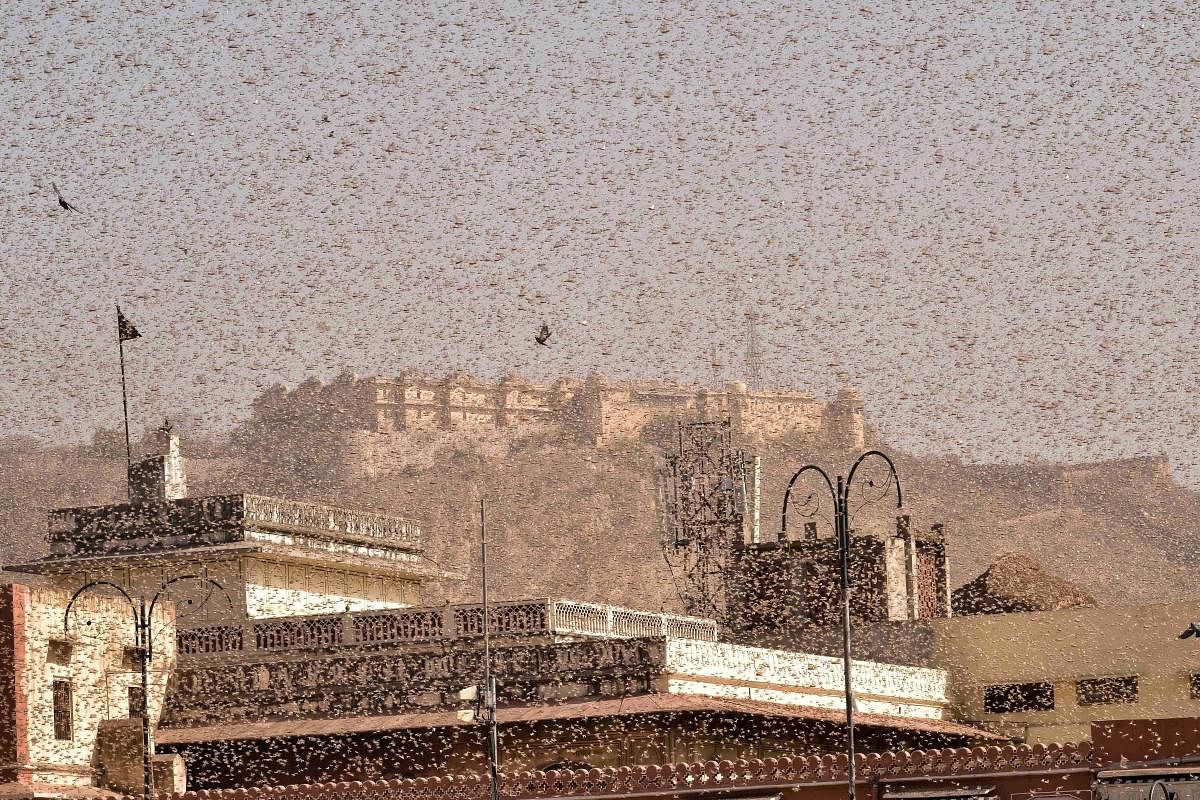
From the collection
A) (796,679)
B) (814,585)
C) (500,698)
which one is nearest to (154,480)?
(500,698)

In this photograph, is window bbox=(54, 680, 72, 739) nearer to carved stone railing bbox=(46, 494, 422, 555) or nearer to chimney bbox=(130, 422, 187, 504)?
carved stone railing bbox=(46, 494, 422, 555)

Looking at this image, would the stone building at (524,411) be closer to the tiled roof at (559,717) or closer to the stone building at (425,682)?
the stone building at (425,682)

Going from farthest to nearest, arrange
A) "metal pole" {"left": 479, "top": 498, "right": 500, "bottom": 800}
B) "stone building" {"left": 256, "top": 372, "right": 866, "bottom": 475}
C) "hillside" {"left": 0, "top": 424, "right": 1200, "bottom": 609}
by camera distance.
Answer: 1. "stone building" {"left": 256, "top": 372, "right": 866, "bottom": 475}
2. "hillside" {"left": 0, "top": 424, "right": 1200, "bottom": 609}
3. "metal pole" {"left": 479, "top": 498, "right": 500, "bottom": 800}

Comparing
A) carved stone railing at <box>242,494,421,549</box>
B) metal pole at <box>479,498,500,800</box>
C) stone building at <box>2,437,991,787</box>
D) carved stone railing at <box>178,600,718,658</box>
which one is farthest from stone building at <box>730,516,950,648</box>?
metal pole at <box>479,498,500,800</box>

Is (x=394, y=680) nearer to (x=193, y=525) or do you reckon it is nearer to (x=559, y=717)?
(x=559, y=717)

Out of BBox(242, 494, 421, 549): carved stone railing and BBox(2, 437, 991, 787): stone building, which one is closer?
BBox(2, 437, 991, 787): stone building

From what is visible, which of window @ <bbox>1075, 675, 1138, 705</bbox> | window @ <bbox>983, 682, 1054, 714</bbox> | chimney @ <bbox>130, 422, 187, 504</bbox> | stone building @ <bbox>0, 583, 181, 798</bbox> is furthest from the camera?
chimney @ <bbox>130, 422, 187, 504</bbox>

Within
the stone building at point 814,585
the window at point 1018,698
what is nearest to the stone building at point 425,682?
the window at point 1018,698

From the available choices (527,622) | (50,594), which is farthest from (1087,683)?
(50,594)
